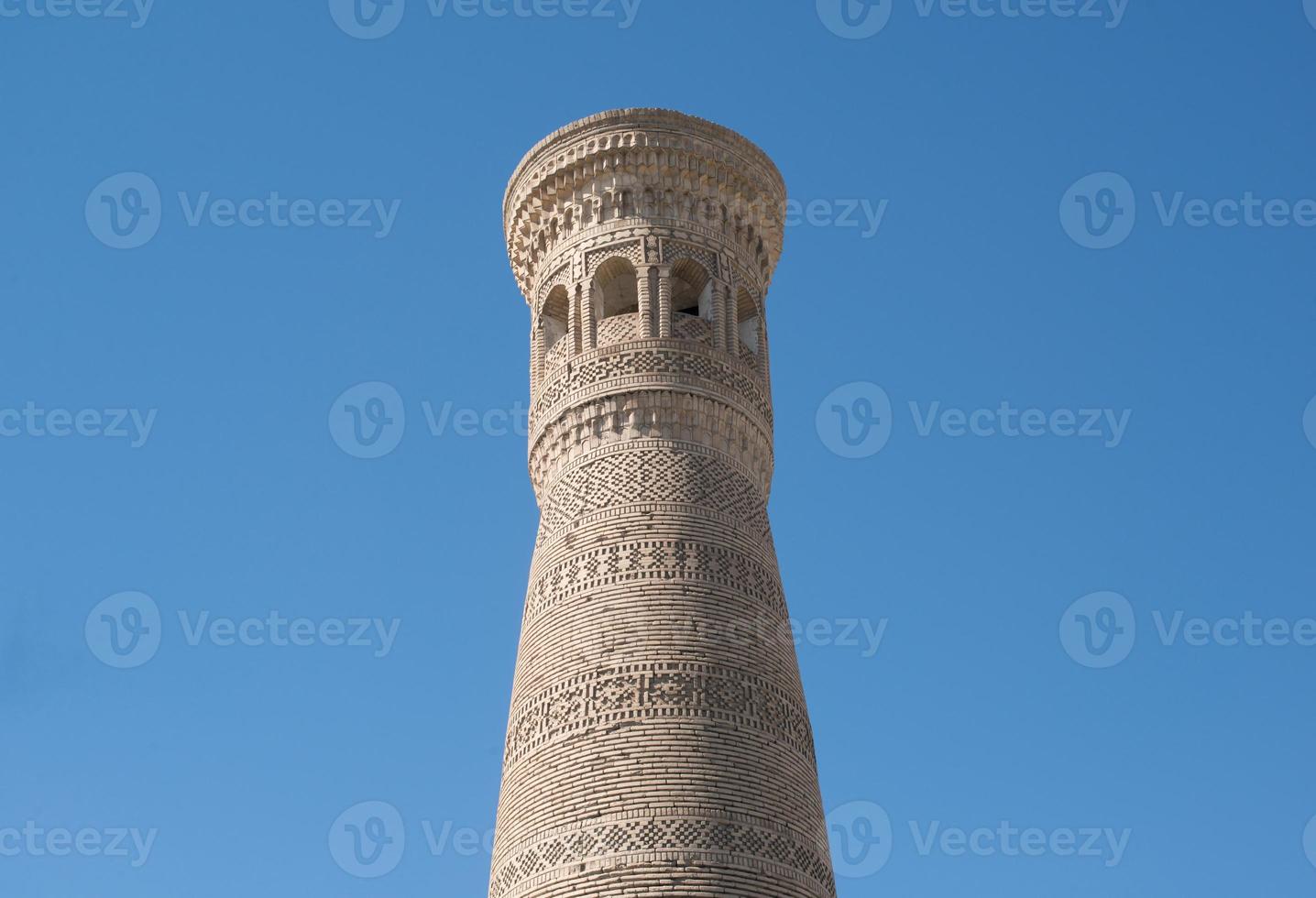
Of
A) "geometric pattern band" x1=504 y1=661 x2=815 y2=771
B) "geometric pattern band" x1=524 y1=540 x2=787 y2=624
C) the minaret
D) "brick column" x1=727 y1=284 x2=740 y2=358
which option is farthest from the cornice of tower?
"geometric pattern band" x1=504 y1=661 x2=815 y2=771

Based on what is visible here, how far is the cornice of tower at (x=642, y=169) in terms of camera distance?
15859 mm

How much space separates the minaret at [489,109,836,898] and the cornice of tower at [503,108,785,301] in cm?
2

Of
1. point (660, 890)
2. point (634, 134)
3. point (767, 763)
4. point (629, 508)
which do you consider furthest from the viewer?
point (634, 134)

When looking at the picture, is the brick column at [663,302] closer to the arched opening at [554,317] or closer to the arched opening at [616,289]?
the arched opening at [616,289]

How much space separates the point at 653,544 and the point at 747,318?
3.38m

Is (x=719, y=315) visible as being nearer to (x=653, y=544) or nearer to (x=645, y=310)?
(x=645, y=310)

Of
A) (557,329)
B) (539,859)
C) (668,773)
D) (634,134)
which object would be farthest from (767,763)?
(634,134)

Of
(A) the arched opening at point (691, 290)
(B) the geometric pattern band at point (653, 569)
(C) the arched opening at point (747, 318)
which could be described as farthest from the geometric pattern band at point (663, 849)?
(C) the arched opening at point (747, 318)

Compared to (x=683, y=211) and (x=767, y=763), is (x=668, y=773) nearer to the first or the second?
(x=767, y=763)

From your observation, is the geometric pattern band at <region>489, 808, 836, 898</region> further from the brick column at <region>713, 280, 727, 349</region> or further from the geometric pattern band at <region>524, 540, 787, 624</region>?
the brick column at <region>713, 280, 727, 349</region>

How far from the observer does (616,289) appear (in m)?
16.2

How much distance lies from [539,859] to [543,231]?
625cm

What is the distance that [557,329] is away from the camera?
1625 centimetres

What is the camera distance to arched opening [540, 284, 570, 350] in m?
16.1
